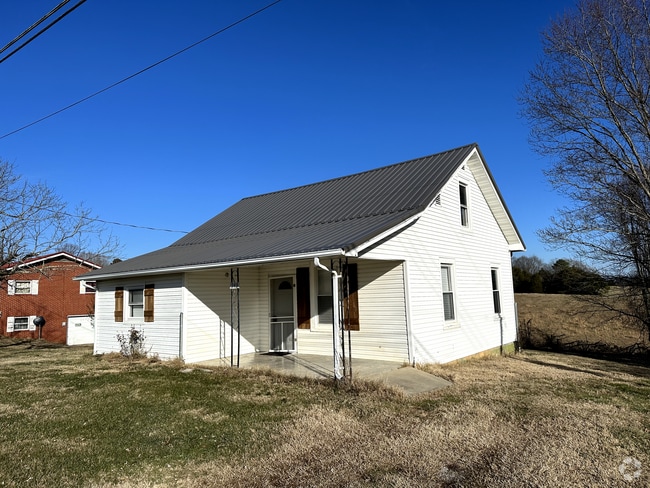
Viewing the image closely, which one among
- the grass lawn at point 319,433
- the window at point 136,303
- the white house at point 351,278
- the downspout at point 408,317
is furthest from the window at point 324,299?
the window at point 136,303

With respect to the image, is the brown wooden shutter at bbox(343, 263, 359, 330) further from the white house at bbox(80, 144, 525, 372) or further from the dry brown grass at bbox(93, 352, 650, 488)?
the dry brown grass at bbox(93, 352, 650, 488)

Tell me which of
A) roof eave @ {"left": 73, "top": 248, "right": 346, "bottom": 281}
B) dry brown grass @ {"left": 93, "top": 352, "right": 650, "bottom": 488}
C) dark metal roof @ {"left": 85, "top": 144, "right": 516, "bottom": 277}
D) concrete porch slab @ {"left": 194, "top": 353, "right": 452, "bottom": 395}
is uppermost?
dark metal roof @ {"left": 85, "top": 144, "right": 516, "bottom": 277}

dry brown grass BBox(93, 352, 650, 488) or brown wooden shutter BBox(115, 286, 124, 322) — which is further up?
brown wooden shutter BBox(115, 286, 124, 322)

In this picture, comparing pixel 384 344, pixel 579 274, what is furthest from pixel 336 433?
pixel 579 274

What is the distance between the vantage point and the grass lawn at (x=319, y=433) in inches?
171

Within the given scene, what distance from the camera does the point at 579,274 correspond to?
16.0 meters

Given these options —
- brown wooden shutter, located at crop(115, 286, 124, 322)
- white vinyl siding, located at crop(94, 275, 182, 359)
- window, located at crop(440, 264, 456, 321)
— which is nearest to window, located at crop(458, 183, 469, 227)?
window, located at crop(440, 264, 456, 321)

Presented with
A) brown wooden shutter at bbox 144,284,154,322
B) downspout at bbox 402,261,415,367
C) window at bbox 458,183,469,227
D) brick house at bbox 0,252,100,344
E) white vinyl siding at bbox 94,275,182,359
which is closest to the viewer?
downspout at bbox 402,261,415,367

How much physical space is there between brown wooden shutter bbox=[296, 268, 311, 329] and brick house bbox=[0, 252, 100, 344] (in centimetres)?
1598

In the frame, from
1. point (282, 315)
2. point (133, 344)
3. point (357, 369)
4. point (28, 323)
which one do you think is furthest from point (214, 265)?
point (28, 323)

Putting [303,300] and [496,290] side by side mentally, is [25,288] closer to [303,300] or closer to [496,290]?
[303,300]

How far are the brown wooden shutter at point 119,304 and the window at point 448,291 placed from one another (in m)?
9.51

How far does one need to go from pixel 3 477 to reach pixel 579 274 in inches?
661

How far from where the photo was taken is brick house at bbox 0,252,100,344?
23.3 meters
